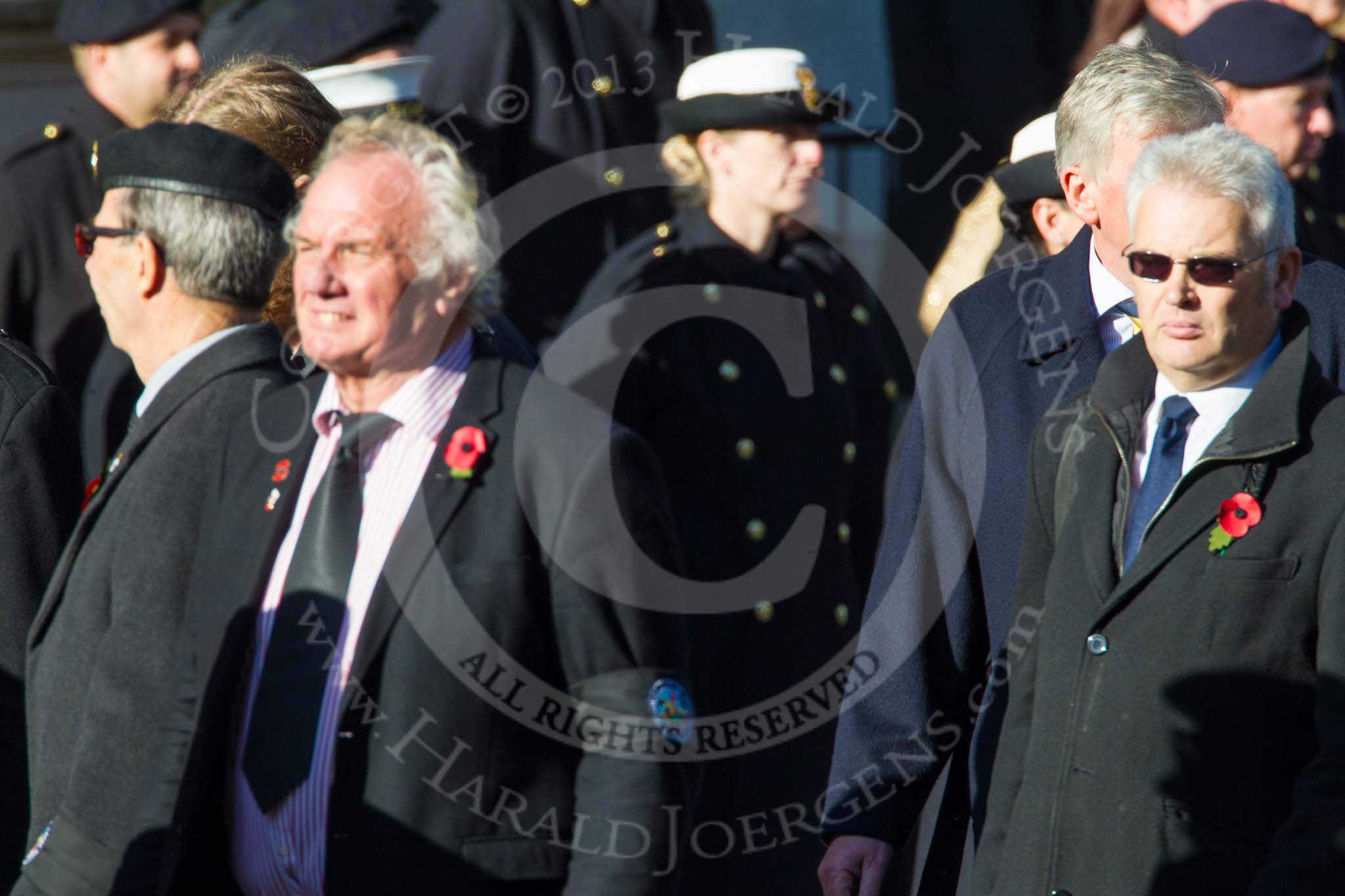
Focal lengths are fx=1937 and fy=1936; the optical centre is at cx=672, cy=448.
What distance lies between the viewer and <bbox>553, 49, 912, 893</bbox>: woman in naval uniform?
15.7ft

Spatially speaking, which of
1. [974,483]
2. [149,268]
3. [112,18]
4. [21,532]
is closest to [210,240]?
[149,268]

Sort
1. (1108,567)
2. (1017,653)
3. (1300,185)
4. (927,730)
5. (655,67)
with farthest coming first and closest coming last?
(655,67)
(1300,185)
(927,730)
(1017,653)
(1108,567)

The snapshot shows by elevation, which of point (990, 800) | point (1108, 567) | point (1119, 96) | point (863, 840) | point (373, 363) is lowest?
Result: point (863, 840)

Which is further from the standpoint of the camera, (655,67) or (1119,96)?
(655,67)

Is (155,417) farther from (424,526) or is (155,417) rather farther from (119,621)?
(424,526)

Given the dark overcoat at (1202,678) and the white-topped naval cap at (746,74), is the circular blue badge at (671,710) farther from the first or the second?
the white-topped naval cap at (746,74)

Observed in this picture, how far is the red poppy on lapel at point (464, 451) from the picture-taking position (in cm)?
286

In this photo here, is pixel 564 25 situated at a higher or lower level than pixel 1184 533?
higher

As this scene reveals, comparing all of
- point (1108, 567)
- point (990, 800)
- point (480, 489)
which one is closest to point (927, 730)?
point (990, 800)

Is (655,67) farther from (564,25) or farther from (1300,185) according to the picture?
(1300,185)

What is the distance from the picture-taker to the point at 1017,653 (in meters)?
3.08

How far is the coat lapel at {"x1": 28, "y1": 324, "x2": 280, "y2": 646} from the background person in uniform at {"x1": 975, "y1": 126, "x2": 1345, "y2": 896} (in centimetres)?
142

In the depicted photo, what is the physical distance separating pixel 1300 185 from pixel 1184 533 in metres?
2.85

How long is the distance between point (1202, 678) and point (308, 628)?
1300mm
